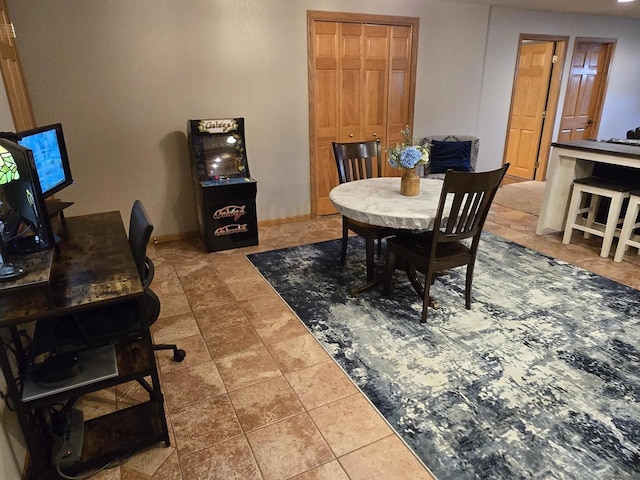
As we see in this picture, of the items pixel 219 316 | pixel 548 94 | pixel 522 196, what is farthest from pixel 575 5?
pixel 219 316

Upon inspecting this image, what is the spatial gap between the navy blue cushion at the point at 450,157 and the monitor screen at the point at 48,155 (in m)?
3.84

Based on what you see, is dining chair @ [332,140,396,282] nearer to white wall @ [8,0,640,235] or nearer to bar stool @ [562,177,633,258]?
white wall @ [8,0,640,235]

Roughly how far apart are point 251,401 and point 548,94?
6.40 meters

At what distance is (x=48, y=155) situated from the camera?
224 centimetres

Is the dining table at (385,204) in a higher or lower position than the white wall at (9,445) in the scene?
higher

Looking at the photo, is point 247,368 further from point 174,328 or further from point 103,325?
point 103,325

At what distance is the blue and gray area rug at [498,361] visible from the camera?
175cm

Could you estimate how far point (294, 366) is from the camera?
2.31 m

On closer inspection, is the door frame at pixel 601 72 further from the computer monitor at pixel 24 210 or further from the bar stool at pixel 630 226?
the computer monitor at pixel 24 210

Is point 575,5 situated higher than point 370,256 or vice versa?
point 575,5

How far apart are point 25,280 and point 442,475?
1.72 metres

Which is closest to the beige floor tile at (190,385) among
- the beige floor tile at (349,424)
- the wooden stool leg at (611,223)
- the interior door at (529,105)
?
the beige floor tile at (349,424)

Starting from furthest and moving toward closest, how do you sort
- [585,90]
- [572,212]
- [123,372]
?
[585,90], [572,212], [123,372]

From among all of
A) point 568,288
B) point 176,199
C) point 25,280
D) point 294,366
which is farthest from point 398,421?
point 176,199
